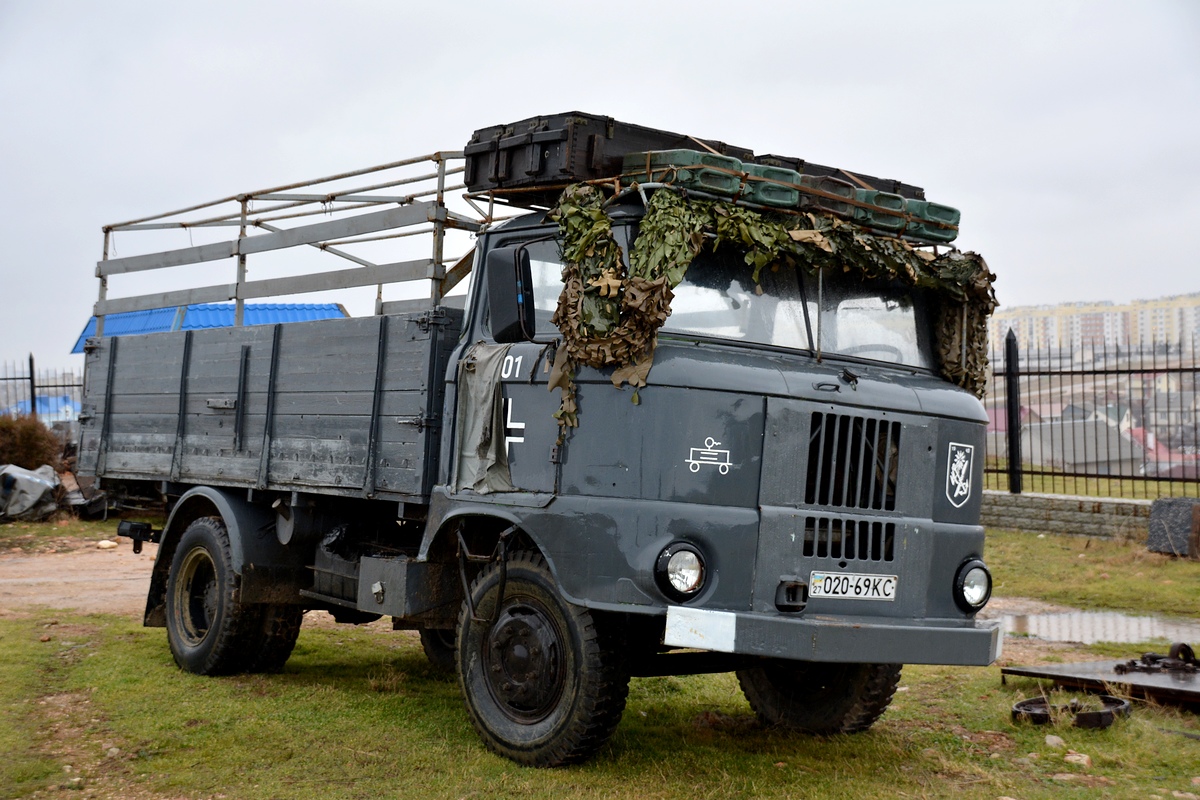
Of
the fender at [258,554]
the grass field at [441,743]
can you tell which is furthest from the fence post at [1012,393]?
the fender at [258,554]

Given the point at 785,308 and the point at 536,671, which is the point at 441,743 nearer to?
the point at 536,671

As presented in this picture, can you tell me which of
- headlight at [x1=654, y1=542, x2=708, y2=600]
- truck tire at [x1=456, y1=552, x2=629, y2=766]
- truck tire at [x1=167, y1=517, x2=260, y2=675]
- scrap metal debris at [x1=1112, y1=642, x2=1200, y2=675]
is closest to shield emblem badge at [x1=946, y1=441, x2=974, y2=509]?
headlight at [x1=654, y1=542, x2=708, y2=600]

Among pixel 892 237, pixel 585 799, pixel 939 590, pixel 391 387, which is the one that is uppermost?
pixel 892 237

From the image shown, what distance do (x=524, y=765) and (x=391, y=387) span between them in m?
2.35

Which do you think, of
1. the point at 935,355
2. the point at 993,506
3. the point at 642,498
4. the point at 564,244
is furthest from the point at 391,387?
the point at 993,506

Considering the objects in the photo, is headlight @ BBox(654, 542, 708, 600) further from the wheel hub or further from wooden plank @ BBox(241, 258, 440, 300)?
wooden plank @ BBox(241, 258, 440, 300)

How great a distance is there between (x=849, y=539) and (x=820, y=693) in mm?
1662

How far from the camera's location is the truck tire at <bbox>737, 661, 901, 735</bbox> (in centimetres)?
657

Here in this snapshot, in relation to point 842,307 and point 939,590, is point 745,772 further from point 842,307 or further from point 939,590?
point 842,307

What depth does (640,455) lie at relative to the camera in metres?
5.41

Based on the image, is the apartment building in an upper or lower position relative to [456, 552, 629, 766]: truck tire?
upper

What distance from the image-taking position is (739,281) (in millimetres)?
5809

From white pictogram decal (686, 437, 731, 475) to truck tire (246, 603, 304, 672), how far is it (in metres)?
3.99

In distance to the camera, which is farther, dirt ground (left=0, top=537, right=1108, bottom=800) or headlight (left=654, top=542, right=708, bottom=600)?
dirt ground (left=0, top=537, right=1108, bottom=800)
